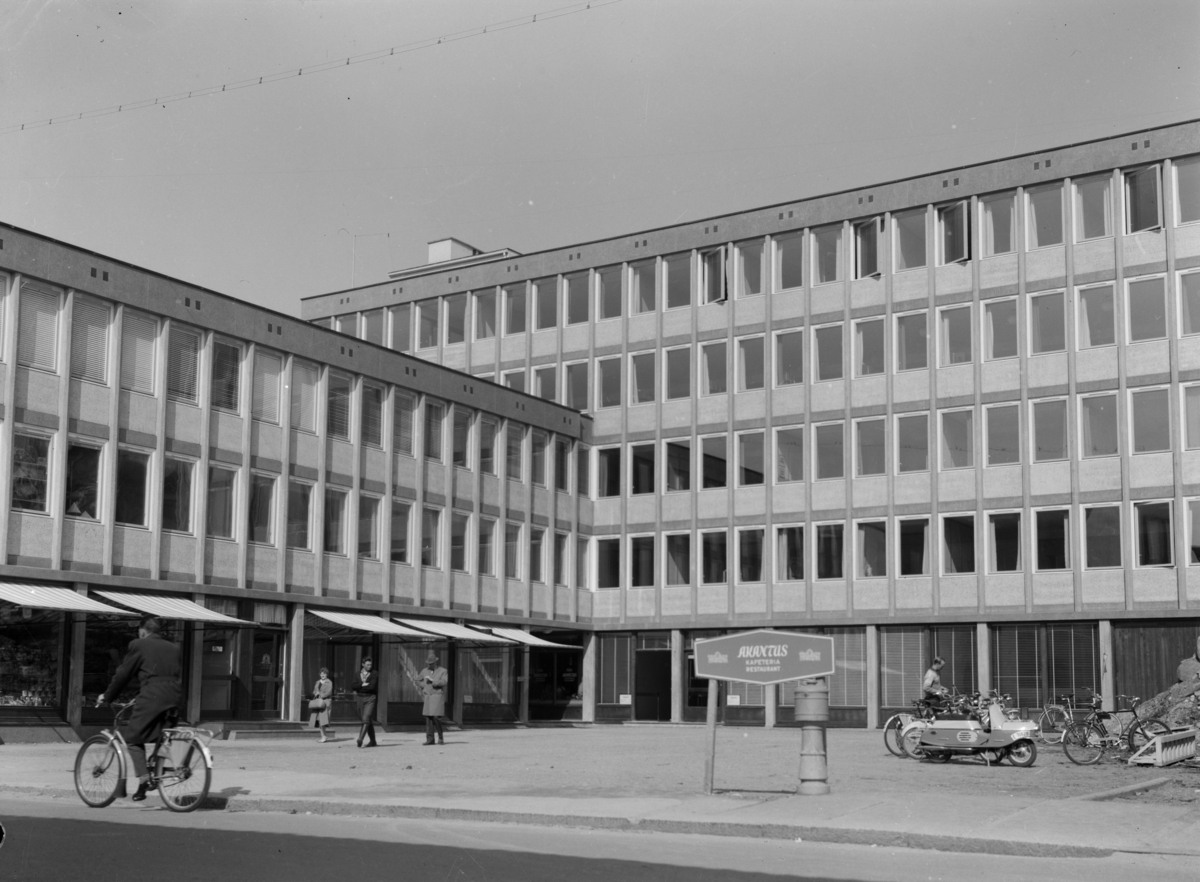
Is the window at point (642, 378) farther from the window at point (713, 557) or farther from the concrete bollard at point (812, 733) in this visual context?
the concrete bollard at point (812, 733)

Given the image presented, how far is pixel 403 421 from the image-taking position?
40531 mm

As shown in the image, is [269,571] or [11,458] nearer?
[11,458]

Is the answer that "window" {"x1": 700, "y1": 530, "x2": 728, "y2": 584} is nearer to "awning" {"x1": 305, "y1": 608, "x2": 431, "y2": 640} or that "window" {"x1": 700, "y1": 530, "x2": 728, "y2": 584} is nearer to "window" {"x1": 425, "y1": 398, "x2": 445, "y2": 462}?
"window" {"x1": 425, "y1": 398, "x2": 445, "y2": 462}

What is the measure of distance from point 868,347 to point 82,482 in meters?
23.7

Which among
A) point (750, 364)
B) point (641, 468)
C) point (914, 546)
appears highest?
point (750, 364)

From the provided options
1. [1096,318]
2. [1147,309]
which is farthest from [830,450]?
[1147,309]

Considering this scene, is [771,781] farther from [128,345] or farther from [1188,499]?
[1188,499]

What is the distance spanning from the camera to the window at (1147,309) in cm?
3984

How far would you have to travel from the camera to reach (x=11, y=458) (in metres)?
28.7

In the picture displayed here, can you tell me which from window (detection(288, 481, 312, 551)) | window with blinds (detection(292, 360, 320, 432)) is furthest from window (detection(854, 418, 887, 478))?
window (detection(288, 481, 312, 551))

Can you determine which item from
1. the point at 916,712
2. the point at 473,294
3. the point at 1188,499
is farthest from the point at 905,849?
the point at 473,294

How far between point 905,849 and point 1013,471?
1222 inches

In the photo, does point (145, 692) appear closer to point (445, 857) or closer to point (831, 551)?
point (445, 857)

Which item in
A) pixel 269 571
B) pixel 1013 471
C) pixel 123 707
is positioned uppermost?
pixel 1013 471
